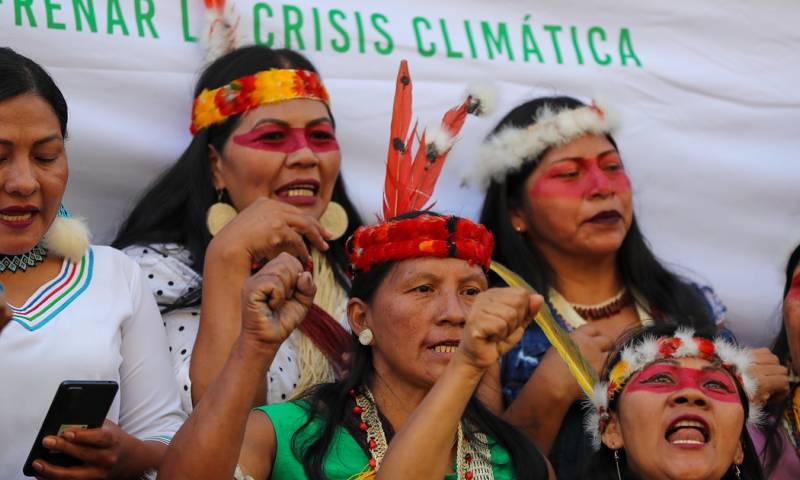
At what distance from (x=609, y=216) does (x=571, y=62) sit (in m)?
0.84

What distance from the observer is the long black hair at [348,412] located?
3.63 metres

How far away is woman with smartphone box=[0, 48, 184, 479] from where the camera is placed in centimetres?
338

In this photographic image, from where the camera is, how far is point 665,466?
369cm

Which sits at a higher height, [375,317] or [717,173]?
[717,173]

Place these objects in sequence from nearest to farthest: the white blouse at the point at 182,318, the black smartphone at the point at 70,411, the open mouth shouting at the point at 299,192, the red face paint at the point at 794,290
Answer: the black smartphone at the point at 70,411 → the white blouse at the point at 182,318 → the red face paint at the point at 794,290 → the open mouth shouting at the point at 299,192

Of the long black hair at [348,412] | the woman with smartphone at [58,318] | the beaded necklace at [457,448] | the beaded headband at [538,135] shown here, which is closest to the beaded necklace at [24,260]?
the woman with smartphone at [58,318]

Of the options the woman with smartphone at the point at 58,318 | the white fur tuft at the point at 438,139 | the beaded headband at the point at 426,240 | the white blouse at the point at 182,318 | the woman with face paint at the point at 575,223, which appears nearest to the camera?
the woman with smartphone at the point at 58,318

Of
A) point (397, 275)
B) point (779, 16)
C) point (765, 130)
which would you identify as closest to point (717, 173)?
point (765, 130)

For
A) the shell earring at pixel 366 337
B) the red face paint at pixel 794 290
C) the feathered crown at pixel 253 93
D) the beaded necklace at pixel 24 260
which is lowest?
the shell earring at pixel 366 337

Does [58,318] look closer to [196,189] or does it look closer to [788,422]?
[196,189]

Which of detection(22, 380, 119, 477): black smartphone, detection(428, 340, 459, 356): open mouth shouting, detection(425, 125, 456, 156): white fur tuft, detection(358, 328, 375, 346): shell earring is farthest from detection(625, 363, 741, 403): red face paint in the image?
detection(22, 380, 119, 477): black smartphone

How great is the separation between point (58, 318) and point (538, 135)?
2.07 meters

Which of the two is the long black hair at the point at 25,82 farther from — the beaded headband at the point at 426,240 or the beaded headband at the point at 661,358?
the beaded headband at the point at 661,358

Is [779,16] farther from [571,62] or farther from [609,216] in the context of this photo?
[609,216]
